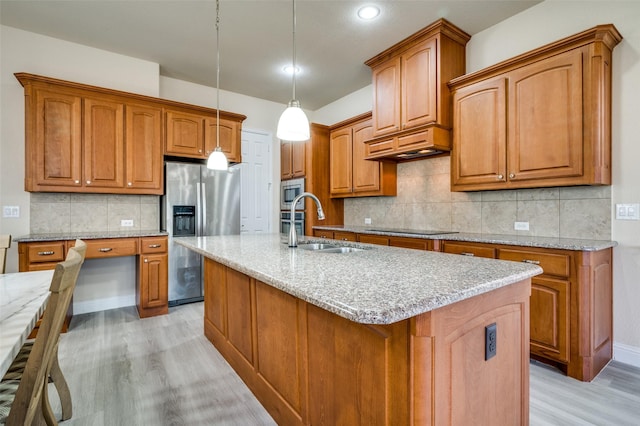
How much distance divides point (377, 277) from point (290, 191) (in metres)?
3.81

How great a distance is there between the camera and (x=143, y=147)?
11.5ft

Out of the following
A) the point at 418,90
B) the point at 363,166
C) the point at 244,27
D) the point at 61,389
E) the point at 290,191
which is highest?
the point at 244,27

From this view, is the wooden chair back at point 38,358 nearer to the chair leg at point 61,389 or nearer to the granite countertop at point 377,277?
the granite countertop at point 377,277

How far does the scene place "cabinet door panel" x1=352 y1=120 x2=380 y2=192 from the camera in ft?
13.0

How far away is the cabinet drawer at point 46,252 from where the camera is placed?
273 cm

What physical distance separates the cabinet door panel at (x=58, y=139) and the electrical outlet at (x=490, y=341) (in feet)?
12.1

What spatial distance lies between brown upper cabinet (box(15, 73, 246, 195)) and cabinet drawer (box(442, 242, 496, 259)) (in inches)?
116

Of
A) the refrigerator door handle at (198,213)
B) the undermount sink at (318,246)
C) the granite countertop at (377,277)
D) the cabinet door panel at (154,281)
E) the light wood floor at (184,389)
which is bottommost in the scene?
the light wood floor at (184,389)

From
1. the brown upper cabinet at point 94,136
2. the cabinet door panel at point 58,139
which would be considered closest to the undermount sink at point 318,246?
the brown upper cabinet at point 94,136

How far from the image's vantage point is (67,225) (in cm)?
334

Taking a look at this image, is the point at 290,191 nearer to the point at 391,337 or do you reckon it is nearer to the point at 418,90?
the point at 418,90

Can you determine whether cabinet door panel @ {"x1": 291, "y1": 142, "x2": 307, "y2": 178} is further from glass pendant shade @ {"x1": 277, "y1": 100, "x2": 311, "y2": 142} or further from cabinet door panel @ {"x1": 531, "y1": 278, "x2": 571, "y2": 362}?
cabinet door panel @ {"x1": 531, "y1": 278, "x2": 571, "y2": 362}

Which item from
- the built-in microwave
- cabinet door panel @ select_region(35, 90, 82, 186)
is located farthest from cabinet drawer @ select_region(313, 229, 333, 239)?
cabinet door panel @ select_region(35, 90, 82, 186)

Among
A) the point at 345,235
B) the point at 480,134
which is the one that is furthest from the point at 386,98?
the point at 345,235
